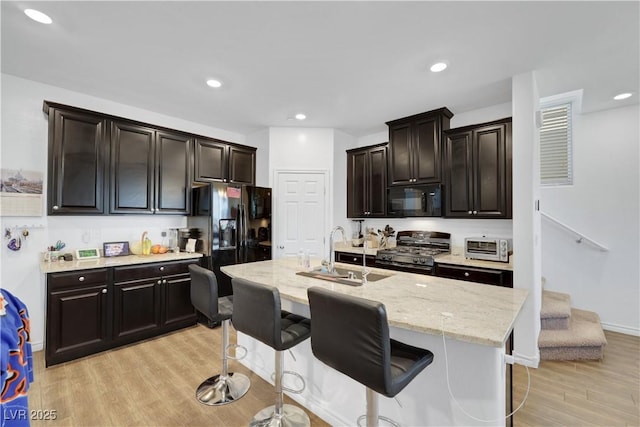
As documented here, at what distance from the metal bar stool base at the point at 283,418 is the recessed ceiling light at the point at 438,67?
3026 millimetres

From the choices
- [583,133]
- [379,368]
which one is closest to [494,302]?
[379,368]

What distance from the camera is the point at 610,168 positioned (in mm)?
3402

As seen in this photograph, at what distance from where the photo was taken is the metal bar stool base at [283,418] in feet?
5.82

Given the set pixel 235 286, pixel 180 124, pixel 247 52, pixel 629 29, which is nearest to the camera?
pixel 235 286

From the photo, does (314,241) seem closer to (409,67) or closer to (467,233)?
(467,233)

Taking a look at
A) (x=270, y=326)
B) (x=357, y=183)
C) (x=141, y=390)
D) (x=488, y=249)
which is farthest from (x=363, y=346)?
(x=357, y=183)

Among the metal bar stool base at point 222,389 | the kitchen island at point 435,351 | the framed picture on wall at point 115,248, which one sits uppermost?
the framed picture on wall at point 115,248

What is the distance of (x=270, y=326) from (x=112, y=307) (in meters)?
2.34

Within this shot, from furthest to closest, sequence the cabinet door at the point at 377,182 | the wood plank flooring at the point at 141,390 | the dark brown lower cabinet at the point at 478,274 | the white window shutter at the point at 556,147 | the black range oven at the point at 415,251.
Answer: the cabinet door at the point at 377,182, the white window shutter at the point at 556,147, the black range oven at the point at 415,251, the dark brown lower cabinet at the point at 478,274, the wood plank flooring at the point at 141,390

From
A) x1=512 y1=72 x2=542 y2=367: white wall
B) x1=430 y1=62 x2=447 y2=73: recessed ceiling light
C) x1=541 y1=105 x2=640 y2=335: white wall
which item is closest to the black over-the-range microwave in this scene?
x1=512 y1=72 x2=542 y2=367: white wall

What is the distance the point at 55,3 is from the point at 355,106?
2.74m

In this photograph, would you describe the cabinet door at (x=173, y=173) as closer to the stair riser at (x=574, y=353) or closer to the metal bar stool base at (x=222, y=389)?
the metal bar stool base at (x=222, y=389)

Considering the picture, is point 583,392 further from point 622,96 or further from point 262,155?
point 262,155

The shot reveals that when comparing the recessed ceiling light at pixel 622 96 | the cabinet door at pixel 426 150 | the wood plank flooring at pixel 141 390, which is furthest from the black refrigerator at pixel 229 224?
the recessed ceiling light at pixel 622 96
